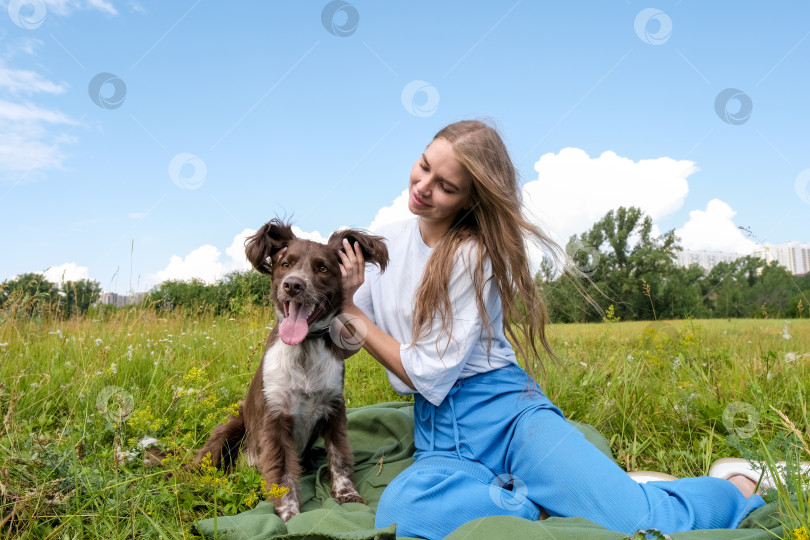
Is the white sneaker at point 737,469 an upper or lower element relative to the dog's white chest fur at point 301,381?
lower

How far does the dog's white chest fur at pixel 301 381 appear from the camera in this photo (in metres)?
3.26

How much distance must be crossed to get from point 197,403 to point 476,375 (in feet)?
6.05

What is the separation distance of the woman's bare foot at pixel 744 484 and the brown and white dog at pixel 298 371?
2124 millimetres

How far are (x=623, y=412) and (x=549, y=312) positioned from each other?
1130mm

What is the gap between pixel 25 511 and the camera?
234 cm

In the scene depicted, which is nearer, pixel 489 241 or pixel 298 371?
pixel 298 371

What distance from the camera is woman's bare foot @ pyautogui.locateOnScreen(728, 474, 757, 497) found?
3098 millimetres

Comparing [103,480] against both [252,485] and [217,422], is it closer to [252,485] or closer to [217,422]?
[252,485]

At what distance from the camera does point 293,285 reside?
2973 millimetres
